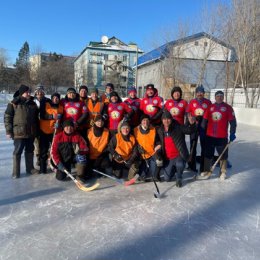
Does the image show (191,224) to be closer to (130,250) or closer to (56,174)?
(130,250)

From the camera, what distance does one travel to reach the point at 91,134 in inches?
172

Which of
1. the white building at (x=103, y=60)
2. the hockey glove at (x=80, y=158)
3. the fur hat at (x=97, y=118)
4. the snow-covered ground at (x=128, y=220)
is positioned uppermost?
the white building at (x=103, y=60)

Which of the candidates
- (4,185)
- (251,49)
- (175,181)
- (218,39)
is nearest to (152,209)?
(175,181)

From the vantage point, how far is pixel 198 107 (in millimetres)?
4707

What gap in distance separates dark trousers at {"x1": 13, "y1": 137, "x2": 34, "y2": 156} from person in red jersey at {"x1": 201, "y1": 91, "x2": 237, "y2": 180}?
109 inches

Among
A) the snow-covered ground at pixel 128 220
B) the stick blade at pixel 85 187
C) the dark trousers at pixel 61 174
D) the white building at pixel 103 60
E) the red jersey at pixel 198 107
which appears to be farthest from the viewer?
the white building at pixel 103 60

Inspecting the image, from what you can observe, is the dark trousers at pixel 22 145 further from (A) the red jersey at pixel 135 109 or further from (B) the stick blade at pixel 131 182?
(A) the red jersey at pixel 135 109

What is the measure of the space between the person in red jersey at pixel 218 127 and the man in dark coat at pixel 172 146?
1.96ft

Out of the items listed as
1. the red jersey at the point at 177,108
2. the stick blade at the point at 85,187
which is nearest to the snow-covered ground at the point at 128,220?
the stick blade at the point at 85,187

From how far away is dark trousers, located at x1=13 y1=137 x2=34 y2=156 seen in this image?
4.22 meters

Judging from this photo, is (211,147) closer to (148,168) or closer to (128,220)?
(148,168)

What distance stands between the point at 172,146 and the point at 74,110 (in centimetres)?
164

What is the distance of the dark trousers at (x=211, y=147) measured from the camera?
14.9 ft

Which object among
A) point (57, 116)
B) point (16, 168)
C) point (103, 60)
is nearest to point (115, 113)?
point (57, 116)
